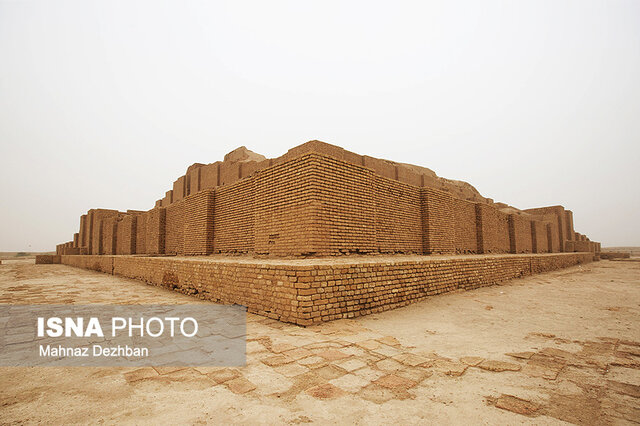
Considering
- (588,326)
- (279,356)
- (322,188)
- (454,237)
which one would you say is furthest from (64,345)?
(454,237)

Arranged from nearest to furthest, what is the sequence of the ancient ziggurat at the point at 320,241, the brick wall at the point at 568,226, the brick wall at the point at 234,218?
the ancient ziggurat at the point at 320,241
the brick wall at the point at 234,218
the brick wall at the point at 568,226

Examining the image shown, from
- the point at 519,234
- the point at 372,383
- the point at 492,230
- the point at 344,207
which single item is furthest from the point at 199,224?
the point at 519,234

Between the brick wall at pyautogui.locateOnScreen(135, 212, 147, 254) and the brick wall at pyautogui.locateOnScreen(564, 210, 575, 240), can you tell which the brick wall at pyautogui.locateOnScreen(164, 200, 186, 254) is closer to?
the brick wall at pyautogui.locateOnScreen(135, 212, 147, 254)

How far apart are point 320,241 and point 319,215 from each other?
0.52 meters

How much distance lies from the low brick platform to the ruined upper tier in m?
1.11

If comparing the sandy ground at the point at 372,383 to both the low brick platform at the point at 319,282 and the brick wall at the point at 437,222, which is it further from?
the brick wall at the point at 437,222

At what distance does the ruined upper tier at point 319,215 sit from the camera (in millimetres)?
6270

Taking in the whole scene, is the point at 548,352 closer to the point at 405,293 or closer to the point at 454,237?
the point at 405,293

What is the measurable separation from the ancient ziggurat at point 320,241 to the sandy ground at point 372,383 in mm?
706

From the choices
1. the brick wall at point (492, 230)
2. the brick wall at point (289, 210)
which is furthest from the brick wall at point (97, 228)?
the brick wall at point (492, 230)

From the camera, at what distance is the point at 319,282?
4.02 metres

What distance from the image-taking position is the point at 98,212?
24406mm

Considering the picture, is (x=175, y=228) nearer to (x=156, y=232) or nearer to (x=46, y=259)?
(x=156, y=232)

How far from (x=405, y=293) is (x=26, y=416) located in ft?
15.9
